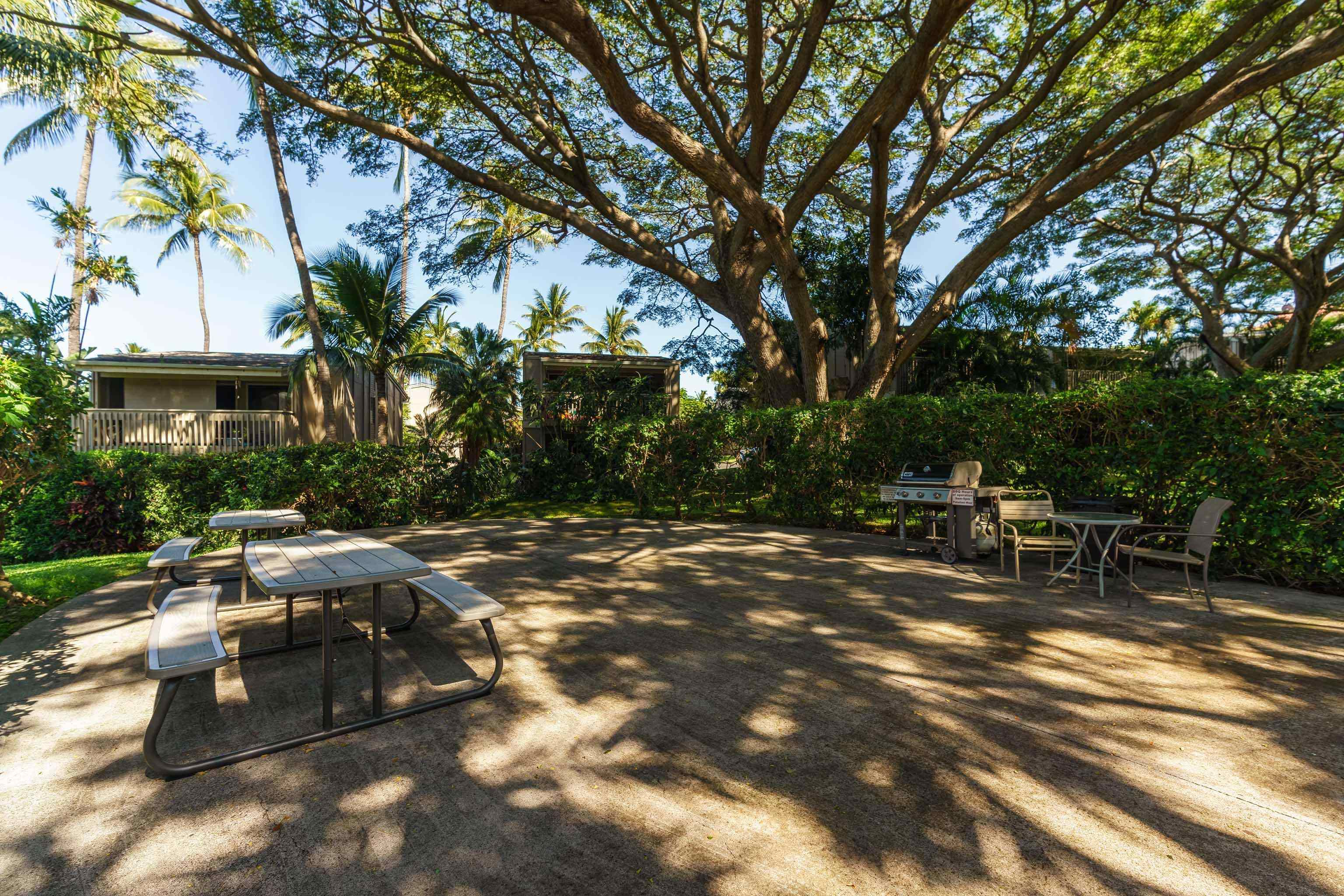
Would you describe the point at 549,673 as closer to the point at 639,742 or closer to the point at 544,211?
the point at 639,742

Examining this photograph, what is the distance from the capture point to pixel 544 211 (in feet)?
35.4

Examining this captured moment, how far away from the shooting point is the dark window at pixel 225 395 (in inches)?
661

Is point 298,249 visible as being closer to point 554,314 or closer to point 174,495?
point 174,495

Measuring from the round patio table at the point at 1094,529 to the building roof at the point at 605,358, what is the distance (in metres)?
12.5

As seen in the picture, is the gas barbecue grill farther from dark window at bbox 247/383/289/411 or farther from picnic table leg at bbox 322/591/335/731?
dark window at bbox 247/383/289/411

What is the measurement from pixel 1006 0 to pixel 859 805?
14028 millimetres

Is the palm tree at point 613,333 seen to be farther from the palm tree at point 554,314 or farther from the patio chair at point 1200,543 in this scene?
the patio chair at point 1200,543

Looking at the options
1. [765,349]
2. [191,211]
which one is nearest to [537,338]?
[191,211]

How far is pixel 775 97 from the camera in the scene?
9.42 m

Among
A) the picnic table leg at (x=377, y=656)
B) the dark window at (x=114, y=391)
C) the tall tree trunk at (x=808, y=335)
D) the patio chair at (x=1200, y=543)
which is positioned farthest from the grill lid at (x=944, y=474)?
the dark window at (x=114, y=391)

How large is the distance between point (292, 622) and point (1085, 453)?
8485 millimetres

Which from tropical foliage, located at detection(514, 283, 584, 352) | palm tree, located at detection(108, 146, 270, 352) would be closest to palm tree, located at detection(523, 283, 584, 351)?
tropical foliage, located at detection(514, 283, 584, 352)

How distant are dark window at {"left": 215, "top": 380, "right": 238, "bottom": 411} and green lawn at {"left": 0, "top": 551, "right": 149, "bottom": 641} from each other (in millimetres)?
9736

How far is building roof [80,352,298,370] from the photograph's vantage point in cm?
1487
